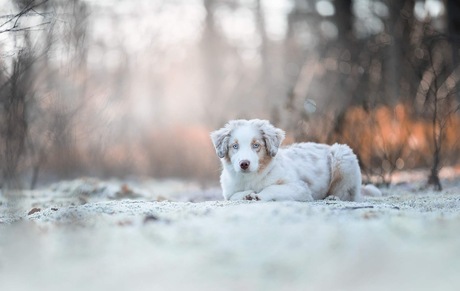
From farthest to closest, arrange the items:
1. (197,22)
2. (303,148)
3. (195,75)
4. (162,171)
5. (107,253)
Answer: (195,75)
(197,22)
(162,171)
(303,148)
(107,253)

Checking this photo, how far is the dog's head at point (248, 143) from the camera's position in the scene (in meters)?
8.02

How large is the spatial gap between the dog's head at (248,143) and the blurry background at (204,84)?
2.49 metres

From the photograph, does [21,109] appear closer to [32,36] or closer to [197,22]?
[32,36]

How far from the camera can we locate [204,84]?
3691cm

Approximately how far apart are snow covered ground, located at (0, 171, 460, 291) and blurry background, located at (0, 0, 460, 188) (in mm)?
2326

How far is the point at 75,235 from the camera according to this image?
19.3 feet

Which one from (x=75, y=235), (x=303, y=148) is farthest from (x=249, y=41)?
(x=75, y=235)

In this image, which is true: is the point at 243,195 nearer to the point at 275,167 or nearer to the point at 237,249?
the point at 275,167

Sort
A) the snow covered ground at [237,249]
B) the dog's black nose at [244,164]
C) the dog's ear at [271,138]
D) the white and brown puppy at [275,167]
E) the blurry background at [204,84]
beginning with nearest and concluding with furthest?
1. the snow covered ground at [237,249]
2. the dog's black nose at [244,164]
3. the white and brown puppy at [275,167]
4. the dog's ear at [271,138]
5. the blurry background at [204,84]

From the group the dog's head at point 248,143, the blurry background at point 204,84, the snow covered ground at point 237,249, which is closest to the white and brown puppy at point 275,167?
the dog's head at point 248,143

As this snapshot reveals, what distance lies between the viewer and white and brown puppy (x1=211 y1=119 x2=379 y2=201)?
809cm

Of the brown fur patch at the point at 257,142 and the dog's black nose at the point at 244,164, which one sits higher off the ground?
the brown fur patch at the point at 257,142

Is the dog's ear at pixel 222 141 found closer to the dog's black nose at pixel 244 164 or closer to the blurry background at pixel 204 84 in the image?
the dog's black nose at pixel 244 164

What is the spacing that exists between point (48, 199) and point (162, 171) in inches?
396
